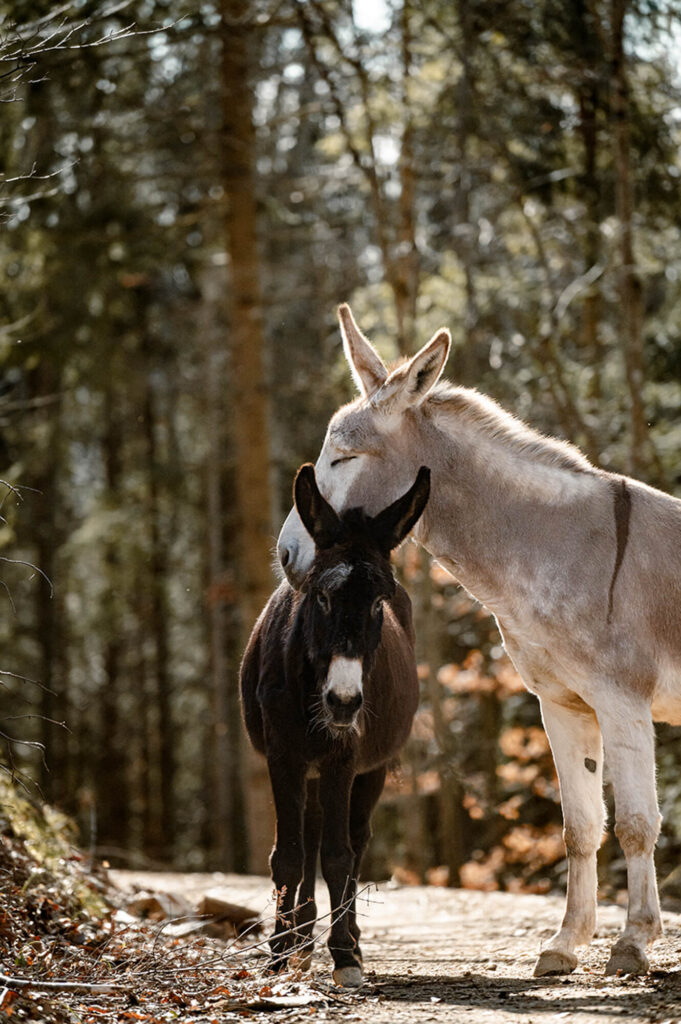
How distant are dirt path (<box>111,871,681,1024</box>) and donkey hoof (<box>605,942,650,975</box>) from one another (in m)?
0.05

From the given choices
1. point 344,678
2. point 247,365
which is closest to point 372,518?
point 344,678

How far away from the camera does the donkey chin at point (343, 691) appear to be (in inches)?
206


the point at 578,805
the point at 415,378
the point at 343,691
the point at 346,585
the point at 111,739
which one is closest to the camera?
the point at 343,691

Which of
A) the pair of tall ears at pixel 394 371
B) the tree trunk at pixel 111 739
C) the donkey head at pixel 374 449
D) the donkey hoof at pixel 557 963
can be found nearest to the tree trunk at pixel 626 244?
the pair of tall ears at pixel 394 371

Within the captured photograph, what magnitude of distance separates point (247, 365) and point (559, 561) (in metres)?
9.09

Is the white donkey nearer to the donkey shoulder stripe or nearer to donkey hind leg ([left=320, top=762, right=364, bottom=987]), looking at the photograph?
the donkey shoulder stripe

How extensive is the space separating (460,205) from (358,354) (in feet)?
24.7

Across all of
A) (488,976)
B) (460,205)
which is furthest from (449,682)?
(488,976)

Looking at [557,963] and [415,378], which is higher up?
[415,378]

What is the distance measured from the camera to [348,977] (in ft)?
18.6

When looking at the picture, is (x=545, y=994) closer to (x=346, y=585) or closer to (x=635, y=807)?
(x=635, y=807)

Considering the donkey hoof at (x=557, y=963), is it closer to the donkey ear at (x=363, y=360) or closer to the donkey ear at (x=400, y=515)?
the donkey ear at (x=400, y=515)

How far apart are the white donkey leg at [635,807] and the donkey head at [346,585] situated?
46.7 inches

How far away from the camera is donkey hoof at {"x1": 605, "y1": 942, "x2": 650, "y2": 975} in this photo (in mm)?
5367
